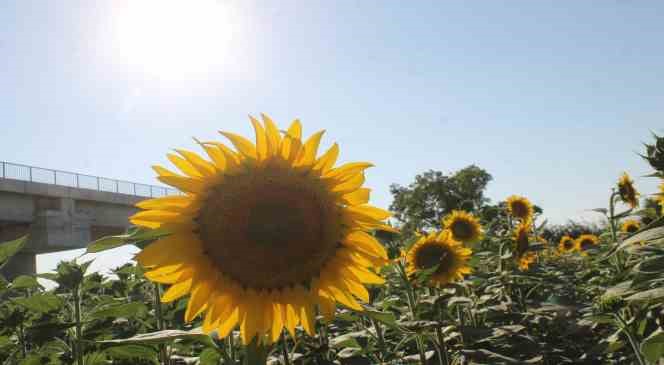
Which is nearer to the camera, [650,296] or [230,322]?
[650,296]

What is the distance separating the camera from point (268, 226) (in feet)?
6.04

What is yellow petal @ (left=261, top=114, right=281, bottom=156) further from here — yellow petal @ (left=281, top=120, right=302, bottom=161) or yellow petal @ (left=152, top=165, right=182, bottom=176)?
yellow petal @ (left=152, top=165, right=182, bottom=176)

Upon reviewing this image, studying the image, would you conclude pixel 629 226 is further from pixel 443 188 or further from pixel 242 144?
pixel 443 188

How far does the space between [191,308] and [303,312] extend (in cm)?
41

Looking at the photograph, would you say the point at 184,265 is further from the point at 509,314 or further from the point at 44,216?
the point at 44,216

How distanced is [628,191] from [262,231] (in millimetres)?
7693

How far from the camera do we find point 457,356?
128 inches

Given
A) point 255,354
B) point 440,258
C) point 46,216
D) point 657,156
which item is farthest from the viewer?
point 46,216

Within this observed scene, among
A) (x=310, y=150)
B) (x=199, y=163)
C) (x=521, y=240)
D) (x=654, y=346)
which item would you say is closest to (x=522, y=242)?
(x=521, y=240)

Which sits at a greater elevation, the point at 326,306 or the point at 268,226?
the point at 268,226

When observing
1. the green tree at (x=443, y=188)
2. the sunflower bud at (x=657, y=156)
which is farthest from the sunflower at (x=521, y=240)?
the green tree at (x=443, y=188)

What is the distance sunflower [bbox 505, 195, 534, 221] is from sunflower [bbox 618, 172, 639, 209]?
1566mm

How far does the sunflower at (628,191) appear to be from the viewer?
25.7 feet

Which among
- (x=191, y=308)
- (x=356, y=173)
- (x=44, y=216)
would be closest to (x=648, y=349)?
(x=356, y=173)
